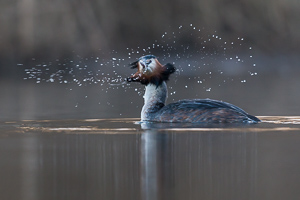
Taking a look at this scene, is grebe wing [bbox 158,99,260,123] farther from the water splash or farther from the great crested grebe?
the water splash

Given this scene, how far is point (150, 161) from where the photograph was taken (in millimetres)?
12547

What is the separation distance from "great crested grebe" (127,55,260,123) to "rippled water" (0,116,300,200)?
562mm

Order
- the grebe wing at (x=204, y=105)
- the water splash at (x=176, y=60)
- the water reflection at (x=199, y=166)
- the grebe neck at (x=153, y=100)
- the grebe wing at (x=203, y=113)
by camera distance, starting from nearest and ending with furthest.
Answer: the water reflection at (x=199, y=166), the grebe wing at (x=203, y=113), the grebe wing at (x=204, y=105), the grebe neck at (x=153, y=100), the water splash at (x=176, y=60)

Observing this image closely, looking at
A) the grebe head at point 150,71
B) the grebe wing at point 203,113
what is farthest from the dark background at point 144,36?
the grebe wing at point 203,113

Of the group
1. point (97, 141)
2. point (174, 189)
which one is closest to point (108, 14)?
point (97, 141)

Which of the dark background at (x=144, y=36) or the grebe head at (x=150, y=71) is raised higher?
the dark background at (x=144, y=36)

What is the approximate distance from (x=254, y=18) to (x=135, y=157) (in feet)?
208

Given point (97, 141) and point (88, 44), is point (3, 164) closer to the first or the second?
point (97, 141)

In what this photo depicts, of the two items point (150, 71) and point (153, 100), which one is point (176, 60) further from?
point (153, 100)

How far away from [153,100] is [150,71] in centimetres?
62

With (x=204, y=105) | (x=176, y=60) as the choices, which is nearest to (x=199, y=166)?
(x=204, y=105)

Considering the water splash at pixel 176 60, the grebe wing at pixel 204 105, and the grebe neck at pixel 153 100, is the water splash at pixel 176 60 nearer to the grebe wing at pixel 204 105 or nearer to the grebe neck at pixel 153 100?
the grebe neck at pixel 153 100

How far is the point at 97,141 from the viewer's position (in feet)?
49.1

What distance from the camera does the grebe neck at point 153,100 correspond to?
18.9m
